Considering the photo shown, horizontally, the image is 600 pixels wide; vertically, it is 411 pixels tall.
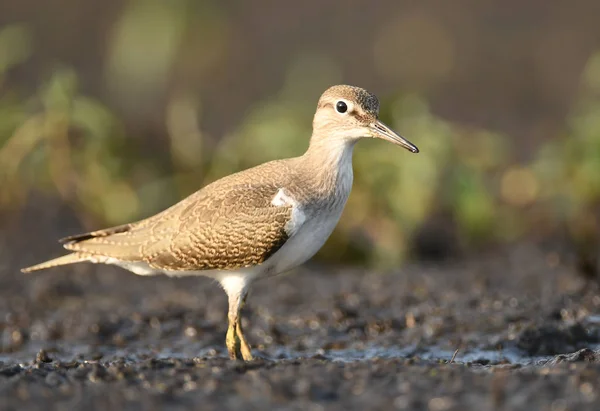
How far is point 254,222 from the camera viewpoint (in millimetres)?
7773

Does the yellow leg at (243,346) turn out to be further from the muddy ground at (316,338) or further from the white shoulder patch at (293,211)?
the white shoulder patch at (293,211)

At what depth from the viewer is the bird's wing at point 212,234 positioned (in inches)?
304

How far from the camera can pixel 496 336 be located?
8.62 m

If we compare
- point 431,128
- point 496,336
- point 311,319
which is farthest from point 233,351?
point 431,128

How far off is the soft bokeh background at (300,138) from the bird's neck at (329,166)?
2.90 m

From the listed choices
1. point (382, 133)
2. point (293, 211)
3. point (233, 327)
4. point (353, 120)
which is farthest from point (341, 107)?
point (233, 327)

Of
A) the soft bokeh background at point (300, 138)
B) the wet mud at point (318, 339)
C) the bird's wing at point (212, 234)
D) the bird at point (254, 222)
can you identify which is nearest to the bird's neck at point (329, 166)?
the bird at point (254, 222)

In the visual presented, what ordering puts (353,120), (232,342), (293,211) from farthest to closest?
1. (353,120)
2. (232,342)
3. (293,211)

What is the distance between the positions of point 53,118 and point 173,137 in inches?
55.7

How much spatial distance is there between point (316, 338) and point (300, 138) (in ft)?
9.89

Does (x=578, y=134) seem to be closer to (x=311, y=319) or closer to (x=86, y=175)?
(x=311, y=319)

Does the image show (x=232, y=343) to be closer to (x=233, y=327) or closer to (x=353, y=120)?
(x=233, y=327)

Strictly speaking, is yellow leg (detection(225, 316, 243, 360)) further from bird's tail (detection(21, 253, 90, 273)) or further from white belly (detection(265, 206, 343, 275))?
bird's tail (detection(21, 253, 90, 273))

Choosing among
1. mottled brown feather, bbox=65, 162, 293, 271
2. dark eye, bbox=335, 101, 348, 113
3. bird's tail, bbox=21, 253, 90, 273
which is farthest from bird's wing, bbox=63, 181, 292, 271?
dark eye, bbox=335, 101, 348, 113
